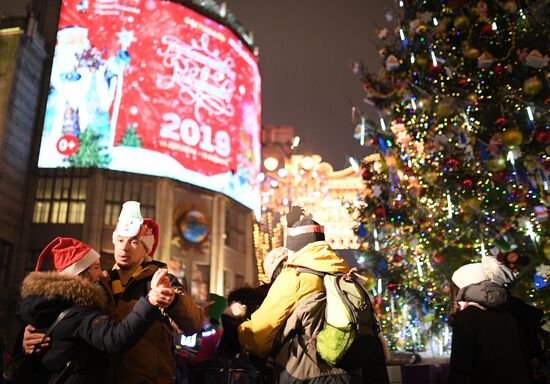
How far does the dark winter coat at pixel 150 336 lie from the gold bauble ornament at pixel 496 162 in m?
6.25

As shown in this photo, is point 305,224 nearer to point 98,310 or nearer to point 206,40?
point 98,310

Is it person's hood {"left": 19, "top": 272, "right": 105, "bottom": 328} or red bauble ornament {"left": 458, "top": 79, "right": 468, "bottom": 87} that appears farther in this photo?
red bauble ornament {"left": 458, "top": 79, "right": 468, "bottom": 87}

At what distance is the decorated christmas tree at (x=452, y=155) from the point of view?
7.69 m

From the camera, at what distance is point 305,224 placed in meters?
3.43

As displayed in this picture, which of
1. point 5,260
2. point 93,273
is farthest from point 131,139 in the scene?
point 93,273

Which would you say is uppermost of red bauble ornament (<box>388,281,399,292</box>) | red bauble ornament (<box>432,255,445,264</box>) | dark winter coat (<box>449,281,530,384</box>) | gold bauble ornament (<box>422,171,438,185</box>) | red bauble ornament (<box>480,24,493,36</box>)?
red bauble ornament (<box>480,24,493,36</box>)

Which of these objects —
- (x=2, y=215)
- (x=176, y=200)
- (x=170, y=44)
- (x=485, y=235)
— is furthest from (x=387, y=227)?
(x=170, y=44)

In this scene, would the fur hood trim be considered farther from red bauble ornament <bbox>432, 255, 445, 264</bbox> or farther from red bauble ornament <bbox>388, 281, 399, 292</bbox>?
red bauble ornament <bbox>388, 281, 399, 292</bbox>

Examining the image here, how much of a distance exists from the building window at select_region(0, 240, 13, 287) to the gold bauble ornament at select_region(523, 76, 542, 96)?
21.6 m

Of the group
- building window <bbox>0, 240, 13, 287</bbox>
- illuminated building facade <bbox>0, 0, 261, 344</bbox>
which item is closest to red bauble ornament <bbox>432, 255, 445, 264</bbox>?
illuminated building facade <bbox>0, 0, 261, 344</bbox>

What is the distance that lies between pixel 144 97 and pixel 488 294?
23065 mm

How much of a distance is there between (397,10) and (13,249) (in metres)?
19.9

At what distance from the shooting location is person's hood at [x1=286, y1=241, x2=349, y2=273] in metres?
3.12

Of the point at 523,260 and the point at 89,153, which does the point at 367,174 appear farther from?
the point at 89,153
